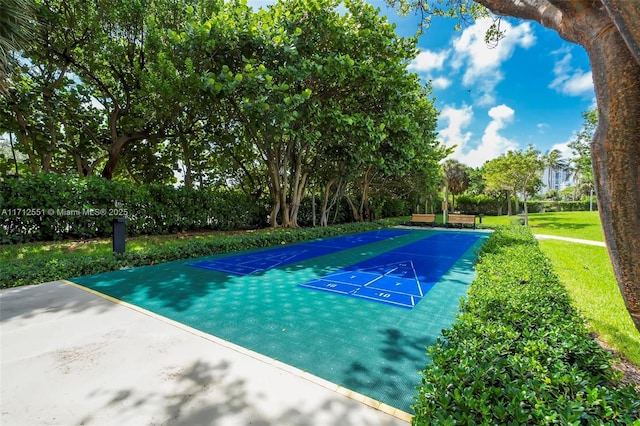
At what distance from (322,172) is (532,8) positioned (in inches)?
582

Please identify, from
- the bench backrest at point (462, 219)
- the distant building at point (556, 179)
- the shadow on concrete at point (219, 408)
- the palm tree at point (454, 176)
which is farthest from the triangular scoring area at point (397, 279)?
the distant building at point (556, 179)

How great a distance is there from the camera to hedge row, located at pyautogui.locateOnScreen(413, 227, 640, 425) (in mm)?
1549

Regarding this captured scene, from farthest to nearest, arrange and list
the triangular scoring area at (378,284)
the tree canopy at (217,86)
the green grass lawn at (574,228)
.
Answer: the green grass lawn at (574,228) → the tree canopy at (217,86) → the triangular scoring area at (378,284)

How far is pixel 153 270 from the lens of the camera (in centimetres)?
636

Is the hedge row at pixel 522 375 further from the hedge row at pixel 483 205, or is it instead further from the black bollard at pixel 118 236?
the hedge row at pixel 483 205

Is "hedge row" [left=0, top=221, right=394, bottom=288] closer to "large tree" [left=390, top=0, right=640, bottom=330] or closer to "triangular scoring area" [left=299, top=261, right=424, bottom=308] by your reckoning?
"triangular scoring area" [left=299, top=261, right=424, bottom=308]

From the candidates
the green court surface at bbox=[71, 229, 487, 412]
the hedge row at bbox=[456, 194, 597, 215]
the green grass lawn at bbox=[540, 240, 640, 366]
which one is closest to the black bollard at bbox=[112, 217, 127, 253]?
the green court surface at bbox=[71, 229, 487, 412]

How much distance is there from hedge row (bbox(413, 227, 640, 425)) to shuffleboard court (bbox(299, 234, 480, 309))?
1790 millimetres

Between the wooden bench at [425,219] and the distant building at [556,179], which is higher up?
the distant building at [556,179]

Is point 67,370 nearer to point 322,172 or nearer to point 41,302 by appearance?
point 41,302

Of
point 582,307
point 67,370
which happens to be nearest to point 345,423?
point 67,370

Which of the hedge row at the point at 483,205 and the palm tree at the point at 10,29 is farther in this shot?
the hedge row at the point at 483,205

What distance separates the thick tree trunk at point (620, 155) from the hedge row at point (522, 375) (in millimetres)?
535

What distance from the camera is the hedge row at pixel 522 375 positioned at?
1.55m
